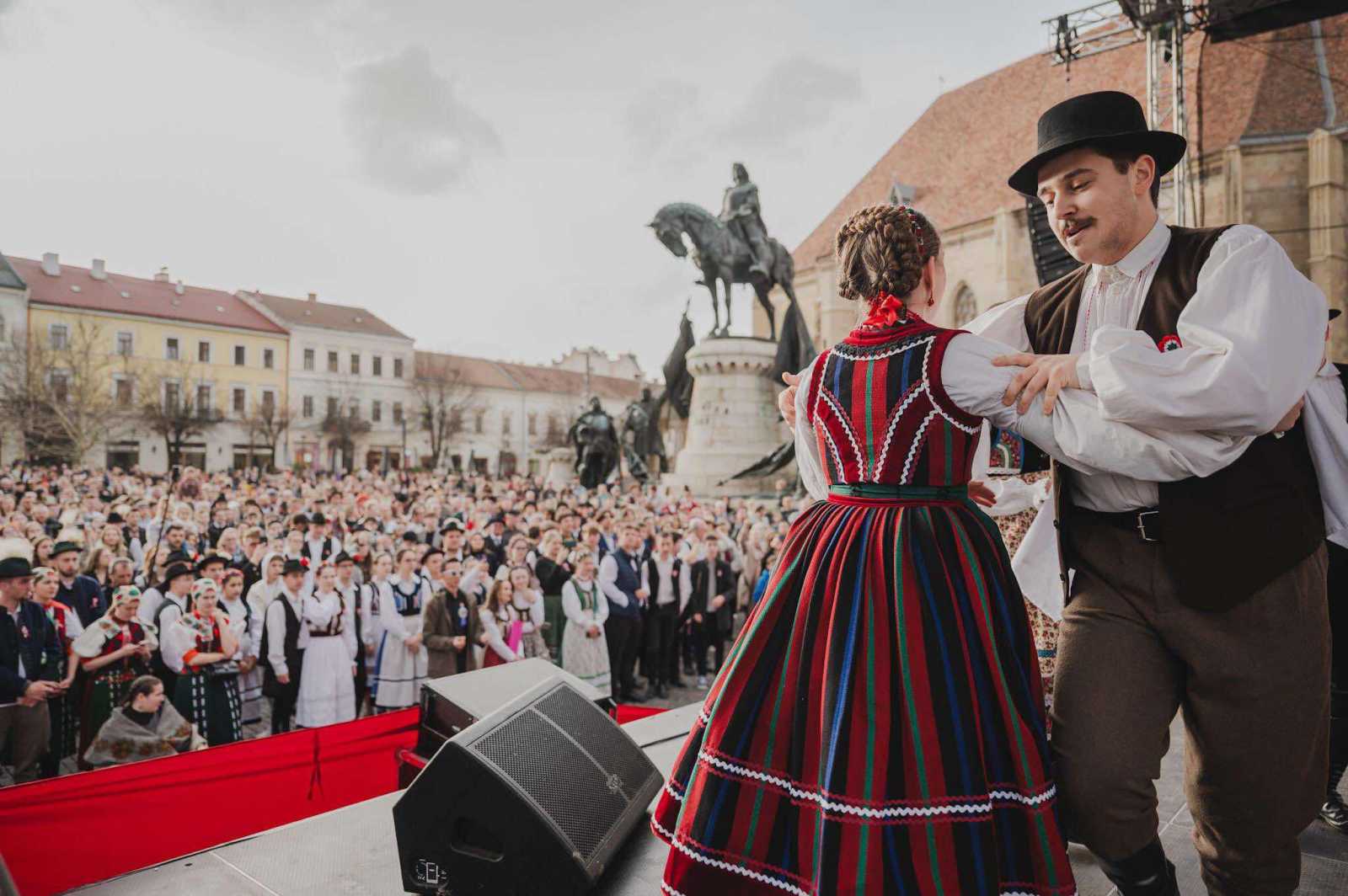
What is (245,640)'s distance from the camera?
6.96 m

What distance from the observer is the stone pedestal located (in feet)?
67.4

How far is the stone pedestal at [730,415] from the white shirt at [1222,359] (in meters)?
18.4

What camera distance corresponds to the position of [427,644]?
7.09 m

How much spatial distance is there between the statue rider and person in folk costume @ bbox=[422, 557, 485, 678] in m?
15.1

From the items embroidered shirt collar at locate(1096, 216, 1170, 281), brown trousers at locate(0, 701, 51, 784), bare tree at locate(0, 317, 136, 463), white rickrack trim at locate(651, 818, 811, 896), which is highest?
bare tree at locate(0, 317, 136, 463)

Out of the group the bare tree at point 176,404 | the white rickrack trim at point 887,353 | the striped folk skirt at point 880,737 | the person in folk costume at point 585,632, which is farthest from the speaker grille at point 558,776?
the bare tree at point 176,404

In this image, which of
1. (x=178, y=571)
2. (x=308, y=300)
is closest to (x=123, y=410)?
(x=308, y=300)

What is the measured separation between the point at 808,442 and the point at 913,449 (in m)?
0.41

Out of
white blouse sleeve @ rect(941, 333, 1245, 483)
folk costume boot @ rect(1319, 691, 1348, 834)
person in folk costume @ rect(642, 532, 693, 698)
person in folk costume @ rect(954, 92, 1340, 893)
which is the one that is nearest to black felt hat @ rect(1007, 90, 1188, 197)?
person in folk costume @ rect(954, 92, 1340, 893)

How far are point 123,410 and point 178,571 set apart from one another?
41.5 metres

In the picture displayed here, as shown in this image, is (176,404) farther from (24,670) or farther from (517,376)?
(24,670)

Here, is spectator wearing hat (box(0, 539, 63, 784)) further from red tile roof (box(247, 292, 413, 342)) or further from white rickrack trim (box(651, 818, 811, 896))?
red tile roof (box(247, 292, 413, 342))

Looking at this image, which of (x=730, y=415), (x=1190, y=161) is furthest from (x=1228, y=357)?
(x=1190, y=161)

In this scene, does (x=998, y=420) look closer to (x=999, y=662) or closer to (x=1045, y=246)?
(x=999, y=662)
